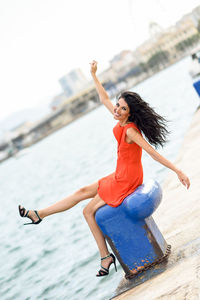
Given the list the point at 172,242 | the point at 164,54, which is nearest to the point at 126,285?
the point at 172,242

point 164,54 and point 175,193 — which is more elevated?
point 164,54

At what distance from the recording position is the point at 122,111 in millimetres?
3398

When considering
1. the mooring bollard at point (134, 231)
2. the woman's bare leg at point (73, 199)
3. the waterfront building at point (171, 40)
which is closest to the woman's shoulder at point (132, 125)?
the mooring bollard at point (134, 231)

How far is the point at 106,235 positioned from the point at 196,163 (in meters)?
2.73

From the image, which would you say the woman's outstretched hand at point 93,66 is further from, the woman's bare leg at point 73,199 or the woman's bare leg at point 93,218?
the woman's bare leg at point 93,218

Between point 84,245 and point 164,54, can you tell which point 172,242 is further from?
point 164,54

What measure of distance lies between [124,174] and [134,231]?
0.44 metres

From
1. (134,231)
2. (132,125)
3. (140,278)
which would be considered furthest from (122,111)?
(140,278)

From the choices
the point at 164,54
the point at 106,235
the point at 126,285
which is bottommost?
the point at 126,285

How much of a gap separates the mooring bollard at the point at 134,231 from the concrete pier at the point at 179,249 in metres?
0.14

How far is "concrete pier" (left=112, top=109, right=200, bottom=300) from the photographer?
2777 millimetres

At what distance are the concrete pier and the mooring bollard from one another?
5.7 inches

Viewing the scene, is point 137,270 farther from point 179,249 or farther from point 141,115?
point 141,115

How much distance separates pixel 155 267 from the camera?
3.40 meters
